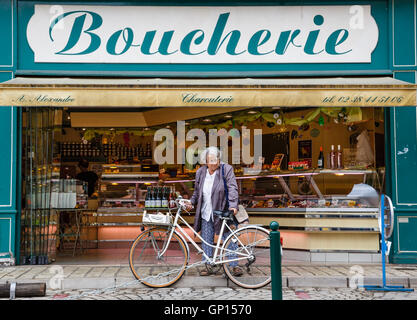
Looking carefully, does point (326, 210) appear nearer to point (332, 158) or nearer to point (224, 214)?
point (332, 158)

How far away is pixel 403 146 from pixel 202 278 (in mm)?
4242

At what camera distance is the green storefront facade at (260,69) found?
866 cm

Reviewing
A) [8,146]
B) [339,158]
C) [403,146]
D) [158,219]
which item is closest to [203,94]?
[158,219]

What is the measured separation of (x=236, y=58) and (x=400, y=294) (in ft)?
15.7

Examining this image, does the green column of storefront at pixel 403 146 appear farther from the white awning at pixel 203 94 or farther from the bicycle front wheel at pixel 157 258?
the bicycle front wheel at pixel 157 258

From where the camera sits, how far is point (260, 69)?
909cm

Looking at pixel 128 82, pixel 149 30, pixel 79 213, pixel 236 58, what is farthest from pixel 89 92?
pixel 79 213

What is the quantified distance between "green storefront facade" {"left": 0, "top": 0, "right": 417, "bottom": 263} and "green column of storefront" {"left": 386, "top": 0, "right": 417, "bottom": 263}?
0.05ft

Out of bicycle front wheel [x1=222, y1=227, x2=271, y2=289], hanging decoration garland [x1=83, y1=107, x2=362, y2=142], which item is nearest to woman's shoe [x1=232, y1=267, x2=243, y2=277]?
bicycle front wheel [x1=222, y1=227, x2=271, y2=289]

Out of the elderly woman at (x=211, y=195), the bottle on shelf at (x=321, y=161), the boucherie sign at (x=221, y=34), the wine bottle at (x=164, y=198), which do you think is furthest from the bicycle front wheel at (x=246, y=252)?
the boucherie sign at (x=221, y=34)

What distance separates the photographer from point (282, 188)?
31.4ft

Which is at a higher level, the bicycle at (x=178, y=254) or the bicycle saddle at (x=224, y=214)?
the bicycle saddle at (x=224, y=214)

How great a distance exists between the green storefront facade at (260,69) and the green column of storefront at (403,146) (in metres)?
0.02

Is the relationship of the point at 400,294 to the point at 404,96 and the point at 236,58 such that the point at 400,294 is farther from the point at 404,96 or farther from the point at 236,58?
the point at 236,58
